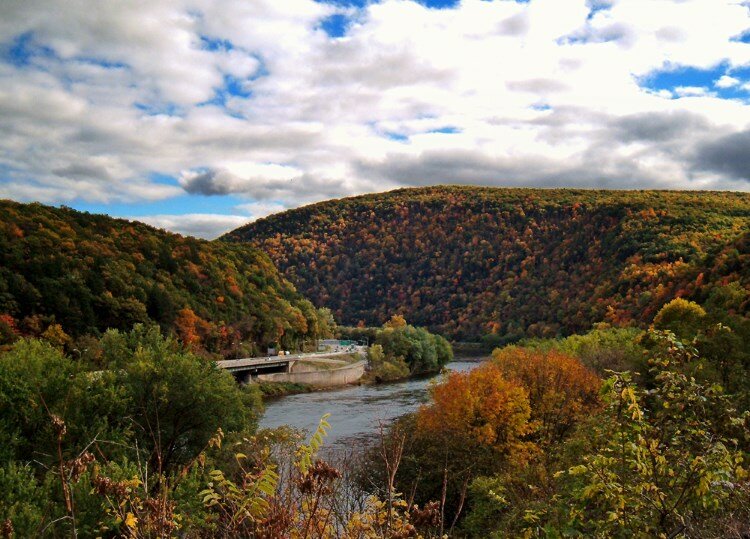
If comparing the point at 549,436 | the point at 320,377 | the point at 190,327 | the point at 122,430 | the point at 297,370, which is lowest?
the point at 320,377

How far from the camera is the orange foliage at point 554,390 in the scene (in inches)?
1337

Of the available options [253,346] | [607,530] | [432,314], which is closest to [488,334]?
[432,314]

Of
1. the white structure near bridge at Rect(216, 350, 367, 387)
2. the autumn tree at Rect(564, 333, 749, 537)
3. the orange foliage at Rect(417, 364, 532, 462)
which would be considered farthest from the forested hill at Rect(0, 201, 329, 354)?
the autumn tree at Rect(564, 333, 749, 537)

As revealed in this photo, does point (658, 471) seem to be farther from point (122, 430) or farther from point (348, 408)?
point (348, 408)

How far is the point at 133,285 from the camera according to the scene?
237 ft

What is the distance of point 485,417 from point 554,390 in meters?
5.17

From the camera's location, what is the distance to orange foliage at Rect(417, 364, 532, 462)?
31797 mm

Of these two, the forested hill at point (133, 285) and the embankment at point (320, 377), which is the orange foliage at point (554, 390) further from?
the forested hill at point (133, 285)

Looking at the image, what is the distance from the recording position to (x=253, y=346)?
86.9m

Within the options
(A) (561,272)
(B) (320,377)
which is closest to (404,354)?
(B) (320,377)

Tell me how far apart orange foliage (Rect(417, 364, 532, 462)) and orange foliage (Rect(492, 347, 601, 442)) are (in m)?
1.28

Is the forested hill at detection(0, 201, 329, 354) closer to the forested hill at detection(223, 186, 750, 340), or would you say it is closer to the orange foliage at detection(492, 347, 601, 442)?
the orange foliage at detection(492, 347, 601, 442)

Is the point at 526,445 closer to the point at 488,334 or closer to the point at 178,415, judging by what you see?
the point at 178,415

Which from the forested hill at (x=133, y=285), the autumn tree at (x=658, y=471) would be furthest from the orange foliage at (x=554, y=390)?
the forested hill at (x=133, y=285)
